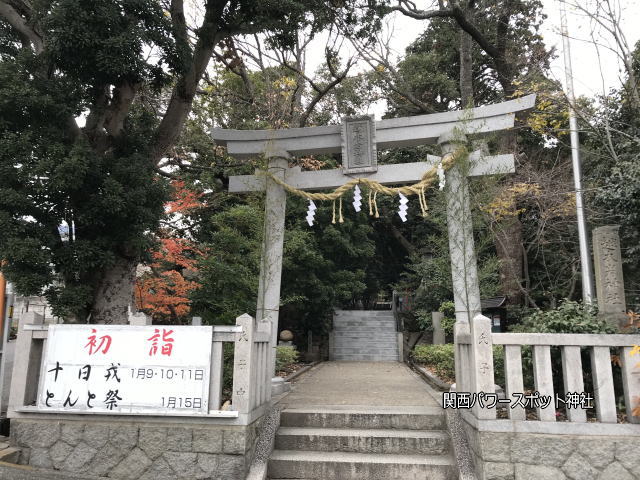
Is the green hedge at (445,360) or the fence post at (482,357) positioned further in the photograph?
the green hedge at (445,360)

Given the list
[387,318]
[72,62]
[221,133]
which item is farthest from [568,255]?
[72,62]

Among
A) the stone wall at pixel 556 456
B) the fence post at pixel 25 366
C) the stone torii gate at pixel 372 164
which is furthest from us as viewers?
the stone torii gate at pixel 372 164

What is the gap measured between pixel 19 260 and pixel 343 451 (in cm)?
446

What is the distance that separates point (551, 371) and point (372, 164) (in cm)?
450

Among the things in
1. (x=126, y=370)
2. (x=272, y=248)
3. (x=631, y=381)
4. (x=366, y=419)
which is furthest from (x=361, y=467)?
(x=272, y=248)

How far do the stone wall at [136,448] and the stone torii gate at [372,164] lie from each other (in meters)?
2.40

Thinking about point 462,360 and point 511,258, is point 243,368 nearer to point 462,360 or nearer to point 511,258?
point 462,360

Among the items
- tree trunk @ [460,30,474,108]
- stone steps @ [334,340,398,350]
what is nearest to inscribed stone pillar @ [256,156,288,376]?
tree trunk @ [460,30,474,108]

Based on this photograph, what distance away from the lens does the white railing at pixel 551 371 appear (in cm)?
434

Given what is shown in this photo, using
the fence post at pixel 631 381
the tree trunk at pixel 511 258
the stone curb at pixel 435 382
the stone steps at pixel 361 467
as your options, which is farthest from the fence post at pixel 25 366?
the tree trunk at pixel 511 258

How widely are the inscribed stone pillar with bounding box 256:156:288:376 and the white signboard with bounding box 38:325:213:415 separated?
268cm

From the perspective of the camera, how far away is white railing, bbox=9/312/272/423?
15.2 ft

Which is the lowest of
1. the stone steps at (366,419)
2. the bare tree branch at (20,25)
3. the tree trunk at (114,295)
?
the stone steps at (366,419)

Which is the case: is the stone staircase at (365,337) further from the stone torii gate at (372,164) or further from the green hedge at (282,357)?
the stone torii gate at (372,164)
